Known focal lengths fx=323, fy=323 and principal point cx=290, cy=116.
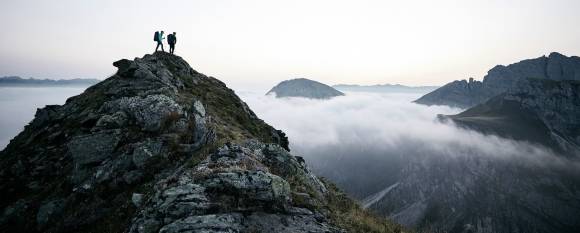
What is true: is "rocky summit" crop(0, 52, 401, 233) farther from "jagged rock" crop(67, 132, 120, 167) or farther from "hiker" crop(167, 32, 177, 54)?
"hiker" crop(167, 32, 177, 54)

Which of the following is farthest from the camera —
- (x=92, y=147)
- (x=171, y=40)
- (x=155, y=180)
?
(x=171, y=40)

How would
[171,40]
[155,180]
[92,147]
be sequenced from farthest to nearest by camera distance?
[171,40]
[92,147]
[155,180]

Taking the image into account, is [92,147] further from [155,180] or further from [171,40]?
[171,40]

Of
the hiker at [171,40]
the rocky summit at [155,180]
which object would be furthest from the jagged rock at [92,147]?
the hiker at [171,40]

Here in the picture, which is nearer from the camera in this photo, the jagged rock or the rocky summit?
the rocky summit

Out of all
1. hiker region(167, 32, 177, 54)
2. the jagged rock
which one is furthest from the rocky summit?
hiker region(167, 32, 177, 54)

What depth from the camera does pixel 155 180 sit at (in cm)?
1828

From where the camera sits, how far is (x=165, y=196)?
13648mm

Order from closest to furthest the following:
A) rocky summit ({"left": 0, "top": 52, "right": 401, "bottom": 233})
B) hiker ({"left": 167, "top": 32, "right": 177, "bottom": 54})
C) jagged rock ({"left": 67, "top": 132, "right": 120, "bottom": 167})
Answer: rocky summit ({"left": 0, "top": 52, "right": 401, "bottom": 233}), jagged rock ({"left": 67, "top": 132, "right": 120, "bottom": 167}), hiker ({"left": 167, "top": 32, "right": 177, "bottom": 54})

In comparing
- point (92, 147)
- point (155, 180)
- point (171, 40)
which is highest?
point (171, 40)

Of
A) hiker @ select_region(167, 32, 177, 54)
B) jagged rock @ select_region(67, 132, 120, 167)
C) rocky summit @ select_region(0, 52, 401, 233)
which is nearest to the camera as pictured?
rocky summit @ select_region(0, 52, 401, 233)

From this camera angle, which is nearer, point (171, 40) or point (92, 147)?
point (92, 147)

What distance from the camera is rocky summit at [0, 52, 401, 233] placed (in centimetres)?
1333

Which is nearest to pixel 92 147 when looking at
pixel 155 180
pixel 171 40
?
pixel 155 180
